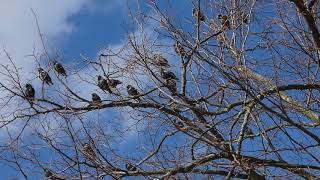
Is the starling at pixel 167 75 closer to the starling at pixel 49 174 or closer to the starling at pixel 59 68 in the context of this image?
the starling at pixel 59 68

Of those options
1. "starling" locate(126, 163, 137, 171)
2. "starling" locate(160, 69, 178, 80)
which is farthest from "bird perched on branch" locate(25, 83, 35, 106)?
"starling" locate(160, 69, 178, 80)

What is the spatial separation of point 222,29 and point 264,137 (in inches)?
63.1

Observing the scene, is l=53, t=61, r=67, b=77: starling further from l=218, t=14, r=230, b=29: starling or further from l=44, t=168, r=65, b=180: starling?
l=218, t=14, r=230, b=29: starling

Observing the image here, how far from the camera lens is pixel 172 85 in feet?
26.2

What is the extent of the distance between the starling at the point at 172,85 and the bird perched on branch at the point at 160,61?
10.0 inches

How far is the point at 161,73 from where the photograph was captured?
27.0ft

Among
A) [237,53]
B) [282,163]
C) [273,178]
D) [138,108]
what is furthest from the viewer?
[138,108]

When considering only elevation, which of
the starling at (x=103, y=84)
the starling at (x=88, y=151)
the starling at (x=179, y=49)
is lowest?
the starling at (x=88, y=151)

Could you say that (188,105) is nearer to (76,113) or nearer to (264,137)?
(264,137)

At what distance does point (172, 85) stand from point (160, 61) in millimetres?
440

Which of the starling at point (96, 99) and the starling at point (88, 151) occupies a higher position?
the starling at point (96, 99)

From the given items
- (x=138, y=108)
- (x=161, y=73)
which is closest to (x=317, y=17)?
(x=161, y=73)

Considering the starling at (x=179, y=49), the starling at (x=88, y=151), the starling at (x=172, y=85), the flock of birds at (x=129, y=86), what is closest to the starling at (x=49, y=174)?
the flock of birds at (x=129, y=86)

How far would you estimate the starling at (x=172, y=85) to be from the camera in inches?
307
